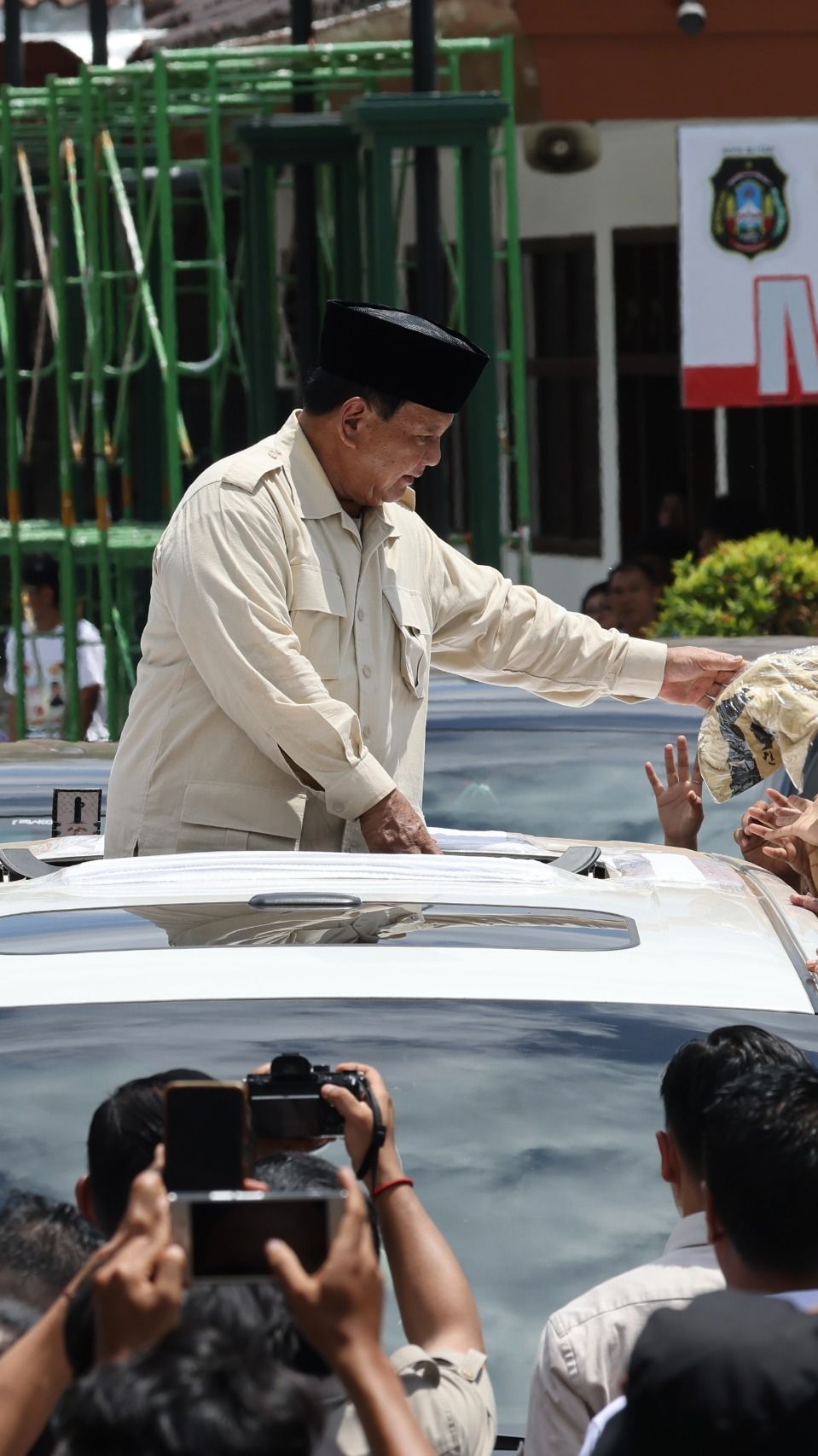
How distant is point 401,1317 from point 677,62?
8783 mm

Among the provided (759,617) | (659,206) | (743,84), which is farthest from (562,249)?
(759,617)

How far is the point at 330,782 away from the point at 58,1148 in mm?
963

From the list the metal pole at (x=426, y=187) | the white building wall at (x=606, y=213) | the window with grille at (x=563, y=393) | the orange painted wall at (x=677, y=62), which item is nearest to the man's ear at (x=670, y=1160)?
the metal pole at (x=426, y=187)

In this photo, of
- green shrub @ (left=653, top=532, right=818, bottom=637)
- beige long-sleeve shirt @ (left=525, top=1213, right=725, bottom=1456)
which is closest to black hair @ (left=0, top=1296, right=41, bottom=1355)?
beige long-sleeve shirt @ (left=525, top=1213, right=725, bottom=1456)

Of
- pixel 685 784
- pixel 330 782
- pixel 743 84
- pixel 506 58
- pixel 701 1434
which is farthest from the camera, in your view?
pixel 743 84

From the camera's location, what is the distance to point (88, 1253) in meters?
2.14

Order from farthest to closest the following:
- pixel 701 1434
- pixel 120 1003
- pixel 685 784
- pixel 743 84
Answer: pixel 743 84 < pixel 685 784 < pixel 120 1003 < pixel 701 1434

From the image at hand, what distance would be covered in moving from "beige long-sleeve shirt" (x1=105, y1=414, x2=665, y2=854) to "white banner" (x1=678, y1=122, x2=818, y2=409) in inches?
222

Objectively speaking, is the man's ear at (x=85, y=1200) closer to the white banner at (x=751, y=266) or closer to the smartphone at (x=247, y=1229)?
the smartphone at (x=247, y=1229)

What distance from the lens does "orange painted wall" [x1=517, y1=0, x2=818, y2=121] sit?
9922 mm

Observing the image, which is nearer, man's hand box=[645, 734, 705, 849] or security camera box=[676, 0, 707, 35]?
man's hand box=[645, 734, 705, 849]

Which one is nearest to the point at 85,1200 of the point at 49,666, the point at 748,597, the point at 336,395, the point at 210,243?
the point at 336,395

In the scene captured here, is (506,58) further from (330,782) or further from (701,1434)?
(701,1434)

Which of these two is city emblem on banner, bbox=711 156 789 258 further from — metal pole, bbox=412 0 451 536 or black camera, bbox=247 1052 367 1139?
black camera, bbox=247 1052 367 1139
